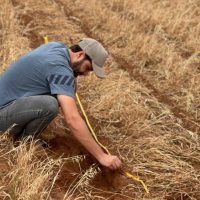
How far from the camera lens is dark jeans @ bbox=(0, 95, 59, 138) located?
3.76 metres

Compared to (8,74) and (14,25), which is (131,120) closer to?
(8,74)

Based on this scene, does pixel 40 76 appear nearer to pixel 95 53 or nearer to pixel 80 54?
pixel 80 54

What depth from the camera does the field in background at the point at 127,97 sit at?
12.3 feet

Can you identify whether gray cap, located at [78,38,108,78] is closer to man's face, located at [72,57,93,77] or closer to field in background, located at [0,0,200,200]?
man's face, located at [72,57,93,77]

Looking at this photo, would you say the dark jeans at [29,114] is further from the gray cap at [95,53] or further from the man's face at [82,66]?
the gray cap at [95,53]

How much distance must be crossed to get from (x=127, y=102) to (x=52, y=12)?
4083 millimetres

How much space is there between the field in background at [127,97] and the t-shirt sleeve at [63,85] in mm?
532

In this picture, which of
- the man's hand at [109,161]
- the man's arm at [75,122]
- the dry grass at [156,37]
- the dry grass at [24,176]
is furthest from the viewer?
the dry grass at [156,37]

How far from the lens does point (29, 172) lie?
11.0 feet

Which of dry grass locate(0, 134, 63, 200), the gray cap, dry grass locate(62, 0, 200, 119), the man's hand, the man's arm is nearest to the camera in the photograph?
dry grass locate(0, 134, 63, 200)

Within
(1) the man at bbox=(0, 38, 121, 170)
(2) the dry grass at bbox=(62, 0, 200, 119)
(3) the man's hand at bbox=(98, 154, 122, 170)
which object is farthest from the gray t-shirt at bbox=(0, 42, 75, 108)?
(2) the dry grass at bbox=(62, 0, 200, 119)

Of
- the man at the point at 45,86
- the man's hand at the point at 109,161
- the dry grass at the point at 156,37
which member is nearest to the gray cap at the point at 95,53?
the man at the point at 45,86

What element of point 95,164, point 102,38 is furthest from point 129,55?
point 95,164

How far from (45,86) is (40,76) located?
0.11 meters
